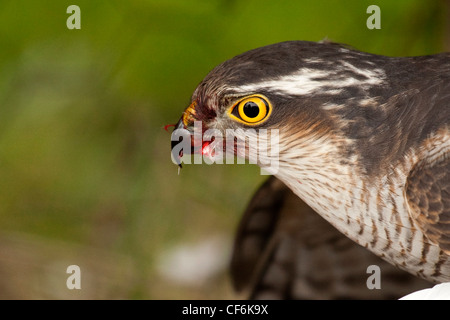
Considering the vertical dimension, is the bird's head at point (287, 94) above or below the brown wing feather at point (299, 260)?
above

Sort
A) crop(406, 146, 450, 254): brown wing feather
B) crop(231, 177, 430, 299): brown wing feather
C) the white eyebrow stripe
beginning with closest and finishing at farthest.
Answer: crop(406, 146, 450, 254): brown wing feather < the white eyebrow stripe < crop(231, 177, 430, 299): brown wing feather

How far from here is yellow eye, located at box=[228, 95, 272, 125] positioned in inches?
75.0

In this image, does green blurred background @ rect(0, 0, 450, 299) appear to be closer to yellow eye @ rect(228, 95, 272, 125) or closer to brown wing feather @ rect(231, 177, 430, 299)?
brown wing feather @ rect(231, 177, 430, 299)

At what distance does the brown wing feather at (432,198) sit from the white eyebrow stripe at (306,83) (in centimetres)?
33

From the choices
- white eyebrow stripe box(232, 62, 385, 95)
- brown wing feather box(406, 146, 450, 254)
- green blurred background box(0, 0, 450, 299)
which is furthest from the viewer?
green blurred background box(0, 0, 450, 299)

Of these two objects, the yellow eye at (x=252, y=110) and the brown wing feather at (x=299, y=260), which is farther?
the brown wing feather at (x=299, y=260)

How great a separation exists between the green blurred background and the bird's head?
1085 millimetres

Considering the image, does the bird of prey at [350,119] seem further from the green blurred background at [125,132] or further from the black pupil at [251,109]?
the green blurred background at [125,132]

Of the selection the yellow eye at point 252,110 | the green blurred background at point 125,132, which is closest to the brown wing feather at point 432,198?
the yellow eye at point 252,110

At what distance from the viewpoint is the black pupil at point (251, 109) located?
6.26 ft

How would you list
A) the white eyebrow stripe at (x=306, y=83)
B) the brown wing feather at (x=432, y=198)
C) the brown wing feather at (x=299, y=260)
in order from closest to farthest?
1. the brown wing feather at (x=432, y=198)
2. the white eyebrow stripe at (x=306, y=83)
3. the brown wing feather at (x=299, y=260)

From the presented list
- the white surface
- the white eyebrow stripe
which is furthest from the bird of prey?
the white surface

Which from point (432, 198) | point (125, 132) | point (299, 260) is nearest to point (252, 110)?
point (432, 198)

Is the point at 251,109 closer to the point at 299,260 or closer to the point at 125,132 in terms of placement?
the point at 299,260
